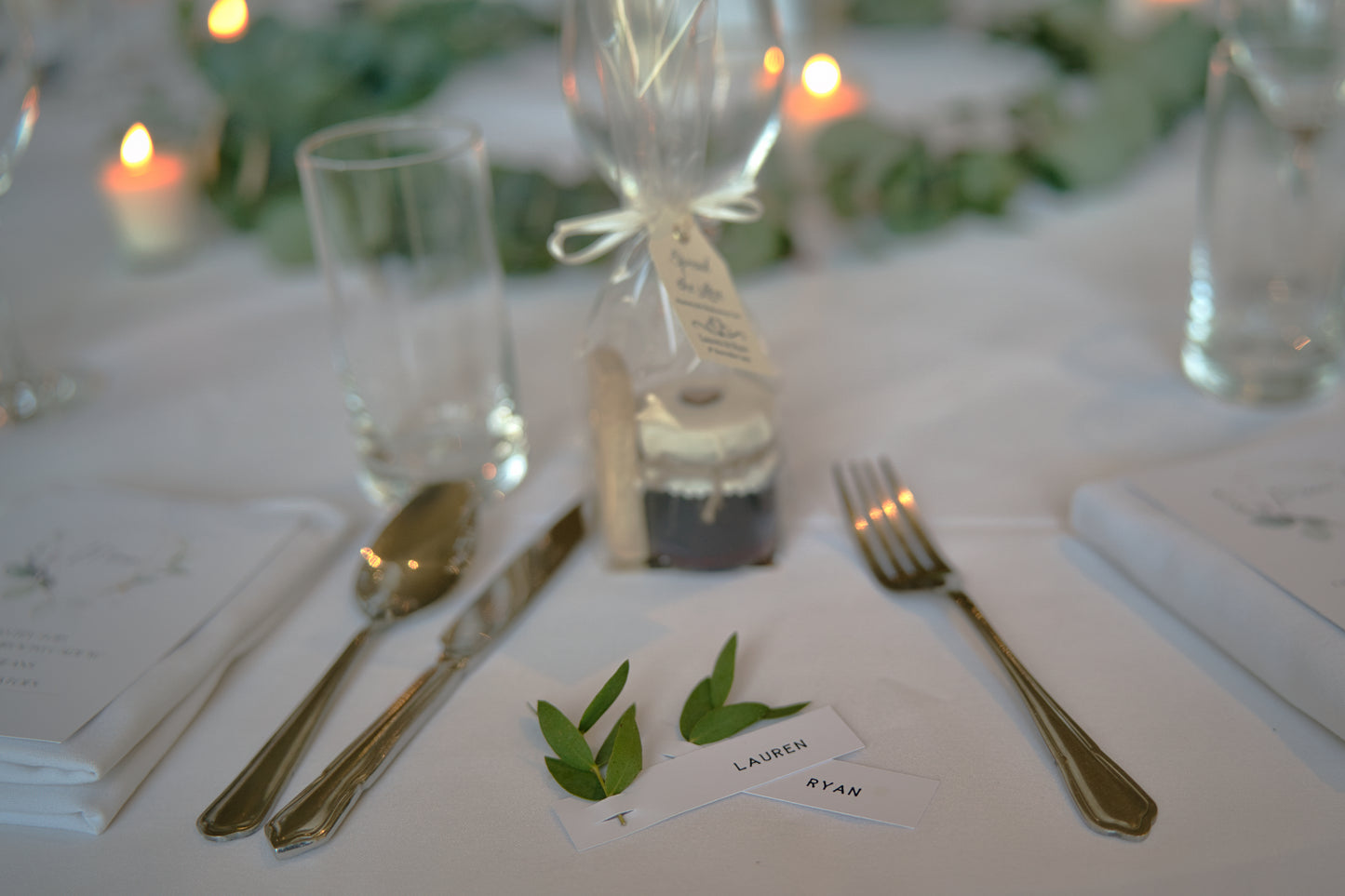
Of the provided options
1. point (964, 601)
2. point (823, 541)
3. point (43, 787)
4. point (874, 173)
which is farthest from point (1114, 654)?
point (874, 173)

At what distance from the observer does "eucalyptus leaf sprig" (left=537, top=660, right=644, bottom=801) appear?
1.60ft

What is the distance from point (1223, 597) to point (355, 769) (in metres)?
0.46

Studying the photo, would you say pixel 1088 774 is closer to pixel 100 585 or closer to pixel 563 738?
pixel 563 738

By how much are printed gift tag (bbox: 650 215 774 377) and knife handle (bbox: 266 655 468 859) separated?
23 cm

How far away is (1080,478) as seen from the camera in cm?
74

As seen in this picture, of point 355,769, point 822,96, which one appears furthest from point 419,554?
point 822,96

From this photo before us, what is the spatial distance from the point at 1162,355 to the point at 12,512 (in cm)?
90

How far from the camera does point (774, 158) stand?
1.18 metres

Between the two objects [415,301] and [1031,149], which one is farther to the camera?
[1031,149]

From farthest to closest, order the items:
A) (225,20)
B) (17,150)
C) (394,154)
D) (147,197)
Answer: (225,20) → (147,197) → (17,150) → (394,154)

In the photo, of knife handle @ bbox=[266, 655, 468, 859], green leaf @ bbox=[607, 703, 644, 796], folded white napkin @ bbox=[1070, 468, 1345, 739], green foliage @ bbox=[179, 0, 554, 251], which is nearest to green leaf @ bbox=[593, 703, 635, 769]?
green leaf @ bbox=[607, 703, 644, 796]

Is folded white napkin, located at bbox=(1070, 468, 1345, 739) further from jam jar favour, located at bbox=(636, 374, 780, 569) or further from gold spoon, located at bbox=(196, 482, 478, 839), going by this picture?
gold spoon, located at bbox=(196, 482, 478, 839)

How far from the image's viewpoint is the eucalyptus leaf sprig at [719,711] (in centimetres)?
52

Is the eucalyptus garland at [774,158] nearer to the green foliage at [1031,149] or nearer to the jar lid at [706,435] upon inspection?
the green foliage at [1031,149]
